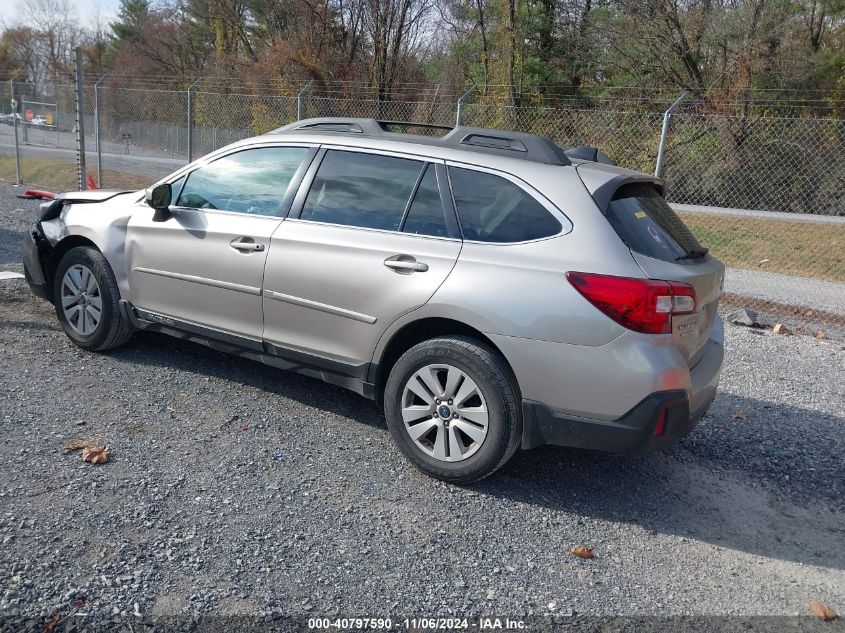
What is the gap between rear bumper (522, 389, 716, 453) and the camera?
11.9ft

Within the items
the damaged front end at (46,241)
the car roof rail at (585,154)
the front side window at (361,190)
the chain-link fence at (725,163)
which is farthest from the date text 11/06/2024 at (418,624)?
the chain-link fence at (725,163)

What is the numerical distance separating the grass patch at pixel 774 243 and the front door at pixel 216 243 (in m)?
10.7

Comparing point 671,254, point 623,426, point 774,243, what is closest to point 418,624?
point 623,426

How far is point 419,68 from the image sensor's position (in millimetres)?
28938

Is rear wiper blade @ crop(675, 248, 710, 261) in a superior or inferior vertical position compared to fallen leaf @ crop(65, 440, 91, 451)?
superior

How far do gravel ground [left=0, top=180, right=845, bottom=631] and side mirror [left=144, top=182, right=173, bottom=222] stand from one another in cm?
108

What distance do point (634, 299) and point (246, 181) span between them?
264 cm

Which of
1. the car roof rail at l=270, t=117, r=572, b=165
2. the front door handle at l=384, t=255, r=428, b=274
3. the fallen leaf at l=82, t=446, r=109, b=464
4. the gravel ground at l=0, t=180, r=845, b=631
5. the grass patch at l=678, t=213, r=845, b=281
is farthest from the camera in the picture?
the grass patch at l=678, t=213, r=845, b=281

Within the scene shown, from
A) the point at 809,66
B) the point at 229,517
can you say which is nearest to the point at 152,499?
the point at 229,517

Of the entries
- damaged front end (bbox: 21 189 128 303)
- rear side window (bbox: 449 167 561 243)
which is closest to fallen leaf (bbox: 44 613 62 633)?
rear side window (bbox: 449 167 561 243)

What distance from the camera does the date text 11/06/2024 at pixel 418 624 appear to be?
287 cm

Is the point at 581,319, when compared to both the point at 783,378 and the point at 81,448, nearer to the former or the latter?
the point at 81,448

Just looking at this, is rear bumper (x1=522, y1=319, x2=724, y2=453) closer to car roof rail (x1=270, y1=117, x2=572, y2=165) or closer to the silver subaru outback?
the silver subaru outback

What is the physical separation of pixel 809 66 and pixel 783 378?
17673mm
